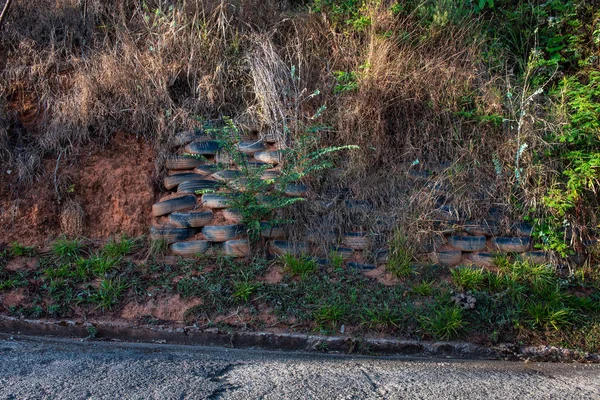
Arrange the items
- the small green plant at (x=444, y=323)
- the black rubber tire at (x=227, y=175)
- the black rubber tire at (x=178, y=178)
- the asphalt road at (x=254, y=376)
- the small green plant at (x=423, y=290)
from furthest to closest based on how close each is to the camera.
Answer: the black rubber tire at (x=178, y=178) < the black rubber tire at (x=227, y=175) < the small green plant at (x=423, y=290) < the small green plant at (x=444, y=323) < the asphalt road at (x=254, y=376)

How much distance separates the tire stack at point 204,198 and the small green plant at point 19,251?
1261mm

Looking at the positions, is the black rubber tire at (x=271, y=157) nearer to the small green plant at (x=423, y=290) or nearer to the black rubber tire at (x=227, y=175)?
the black rubber tire at (x=227, y=175)

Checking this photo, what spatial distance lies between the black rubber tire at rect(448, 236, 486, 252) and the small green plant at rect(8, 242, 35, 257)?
442cm

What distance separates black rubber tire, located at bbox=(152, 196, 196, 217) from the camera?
6168 mm

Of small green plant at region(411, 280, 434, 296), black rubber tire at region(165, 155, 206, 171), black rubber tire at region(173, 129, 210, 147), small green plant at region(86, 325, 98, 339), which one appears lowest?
small green plant at region(86, 325, 98, 339)

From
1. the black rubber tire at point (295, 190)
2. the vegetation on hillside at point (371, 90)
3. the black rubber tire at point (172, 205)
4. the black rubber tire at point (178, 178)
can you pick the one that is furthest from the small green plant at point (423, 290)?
the black rubber tire at point (178, 178)

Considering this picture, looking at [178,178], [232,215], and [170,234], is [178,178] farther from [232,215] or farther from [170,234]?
[232,215]

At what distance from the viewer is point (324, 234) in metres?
5.89

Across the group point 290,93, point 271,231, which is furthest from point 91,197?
point 290,93

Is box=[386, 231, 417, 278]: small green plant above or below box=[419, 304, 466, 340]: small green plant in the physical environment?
above

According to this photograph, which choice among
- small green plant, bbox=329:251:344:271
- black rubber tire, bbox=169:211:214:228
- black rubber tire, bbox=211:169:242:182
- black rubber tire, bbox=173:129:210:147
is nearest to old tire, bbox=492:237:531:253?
small green plant, bbox=329:251:344:271

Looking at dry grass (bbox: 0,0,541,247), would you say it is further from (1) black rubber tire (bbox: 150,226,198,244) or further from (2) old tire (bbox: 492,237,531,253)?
(1) black rubber tire (bbox: 150,226,198,244)

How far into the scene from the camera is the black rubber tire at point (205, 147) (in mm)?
6480

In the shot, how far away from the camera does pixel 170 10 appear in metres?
7.11
